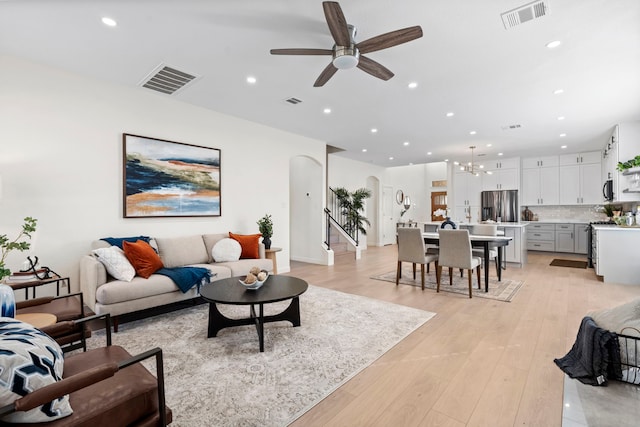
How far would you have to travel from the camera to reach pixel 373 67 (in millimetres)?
2732

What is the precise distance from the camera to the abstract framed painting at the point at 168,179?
3.97m

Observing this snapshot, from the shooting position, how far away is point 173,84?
12.5 feet

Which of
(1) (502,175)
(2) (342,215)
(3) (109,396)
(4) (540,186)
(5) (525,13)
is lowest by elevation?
(3) (109,396)

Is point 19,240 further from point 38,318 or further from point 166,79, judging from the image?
point 166,79

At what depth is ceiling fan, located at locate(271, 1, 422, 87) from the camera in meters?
2.12

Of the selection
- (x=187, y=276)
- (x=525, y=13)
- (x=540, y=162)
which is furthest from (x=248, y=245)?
(x=540, y=162)

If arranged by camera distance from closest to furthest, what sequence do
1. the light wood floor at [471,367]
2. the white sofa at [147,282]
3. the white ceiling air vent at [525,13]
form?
the light wood floor at [471,367], the white ceiling air vent at [525,13], the white sofa at [147,282]

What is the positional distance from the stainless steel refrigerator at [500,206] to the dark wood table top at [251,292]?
25.4 feet

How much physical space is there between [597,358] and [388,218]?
899 cm

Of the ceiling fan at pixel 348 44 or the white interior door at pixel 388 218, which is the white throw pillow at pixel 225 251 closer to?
the ceiling fan at pixel 348 44

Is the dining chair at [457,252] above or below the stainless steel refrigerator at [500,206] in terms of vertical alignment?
below

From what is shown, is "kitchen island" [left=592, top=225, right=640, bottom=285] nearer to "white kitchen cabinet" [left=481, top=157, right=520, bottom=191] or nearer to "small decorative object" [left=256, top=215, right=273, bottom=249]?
"white kitchen cabinet" [left=481, top=157, right=520, bottom=191]

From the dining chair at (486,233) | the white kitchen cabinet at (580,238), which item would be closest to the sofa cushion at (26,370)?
the dining chair at (486,233)

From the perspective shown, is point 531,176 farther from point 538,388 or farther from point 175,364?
point 175,364
